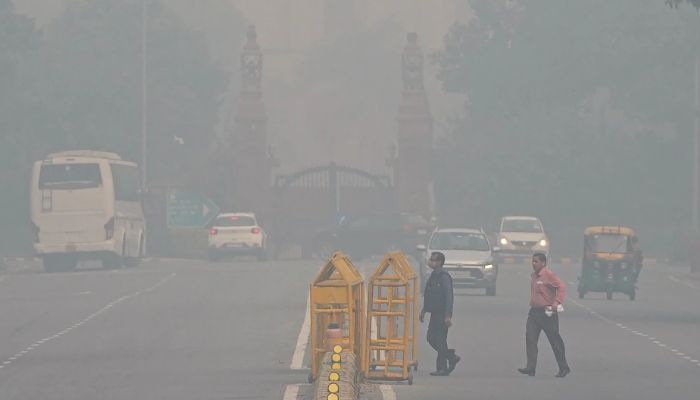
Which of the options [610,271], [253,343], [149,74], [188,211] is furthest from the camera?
[149,74]

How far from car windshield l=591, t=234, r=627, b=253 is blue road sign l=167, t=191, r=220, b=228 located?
A: 109 feet

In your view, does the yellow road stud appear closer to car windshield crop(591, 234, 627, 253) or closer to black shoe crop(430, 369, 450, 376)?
black shoe crop(430, 369, 450, 376)

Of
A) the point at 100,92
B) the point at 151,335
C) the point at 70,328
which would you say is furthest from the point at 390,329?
the point at 100,92

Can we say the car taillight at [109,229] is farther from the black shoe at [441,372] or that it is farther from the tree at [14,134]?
the black shoe at [441,372]

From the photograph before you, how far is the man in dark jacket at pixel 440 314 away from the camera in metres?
22.8

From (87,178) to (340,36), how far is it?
89995mm

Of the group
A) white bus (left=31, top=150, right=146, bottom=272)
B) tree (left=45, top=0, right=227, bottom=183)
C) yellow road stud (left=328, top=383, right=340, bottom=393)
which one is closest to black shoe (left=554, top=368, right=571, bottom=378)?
yellow road stud (left=328, top=383, right=340, bottom=393)

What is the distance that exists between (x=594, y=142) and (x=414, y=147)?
300 inches

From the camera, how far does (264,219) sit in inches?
3167

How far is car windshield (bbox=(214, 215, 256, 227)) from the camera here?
66.1 metres

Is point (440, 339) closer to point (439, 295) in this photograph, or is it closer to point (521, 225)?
point (439, 295)

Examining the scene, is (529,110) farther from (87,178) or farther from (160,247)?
(87,178)

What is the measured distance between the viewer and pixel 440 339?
22.7 meters

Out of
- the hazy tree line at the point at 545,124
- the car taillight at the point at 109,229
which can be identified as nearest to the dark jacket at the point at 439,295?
the car taillight at the point at 109,229
